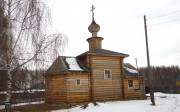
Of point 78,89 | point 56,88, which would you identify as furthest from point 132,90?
point 56,88

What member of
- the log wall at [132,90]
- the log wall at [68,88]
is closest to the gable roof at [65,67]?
the log wall at [68,88]

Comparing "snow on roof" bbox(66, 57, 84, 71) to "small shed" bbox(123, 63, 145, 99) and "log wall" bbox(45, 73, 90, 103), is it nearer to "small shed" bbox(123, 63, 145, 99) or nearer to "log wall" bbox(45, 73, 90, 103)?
"log wall" bbox(45, 73, 90, 103)

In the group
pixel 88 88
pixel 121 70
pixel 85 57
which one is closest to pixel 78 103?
pixel 88 88

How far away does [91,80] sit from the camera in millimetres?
24469

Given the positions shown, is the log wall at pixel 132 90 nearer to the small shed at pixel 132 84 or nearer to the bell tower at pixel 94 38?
the small shed at pixel 132 84

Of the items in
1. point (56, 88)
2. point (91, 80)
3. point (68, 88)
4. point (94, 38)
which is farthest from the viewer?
point (94, 38)

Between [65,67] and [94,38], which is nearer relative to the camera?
[65,67]

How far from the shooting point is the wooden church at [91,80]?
2302 centimetres

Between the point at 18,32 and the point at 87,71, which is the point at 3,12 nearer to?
the point at 18,32

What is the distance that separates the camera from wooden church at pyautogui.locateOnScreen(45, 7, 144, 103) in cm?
2302

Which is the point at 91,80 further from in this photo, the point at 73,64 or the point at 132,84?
the point at 132,84

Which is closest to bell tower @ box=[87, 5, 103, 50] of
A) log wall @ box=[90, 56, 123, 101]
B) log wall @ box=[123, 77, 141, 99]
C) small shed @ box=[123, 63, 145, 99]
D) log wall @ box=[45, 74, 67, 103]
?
log wall @ box=[90, 56, 123, 101]

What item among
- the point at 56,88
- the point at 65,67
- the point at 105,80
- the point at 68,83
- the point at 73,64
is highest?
the point at 73,64

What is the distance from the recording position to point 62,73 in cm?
2295
